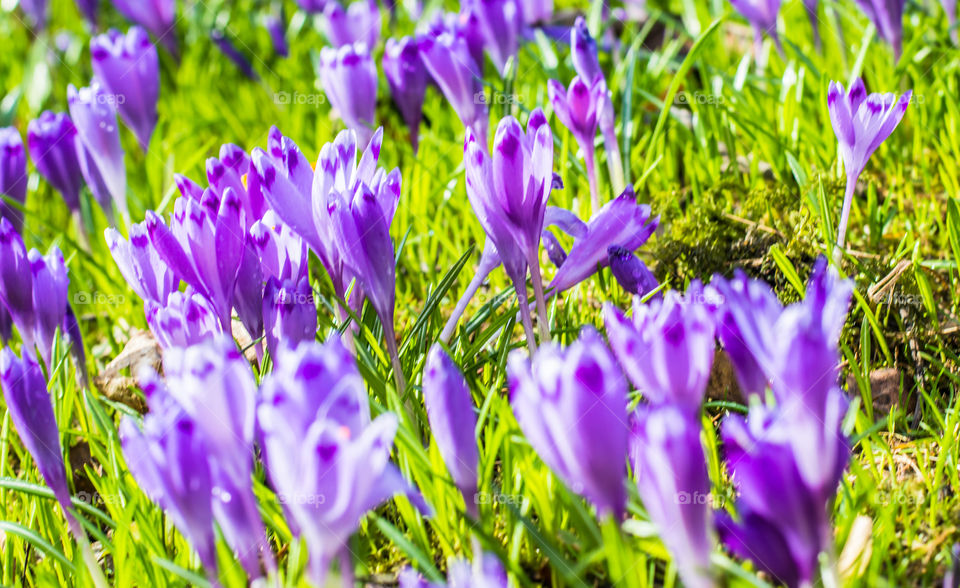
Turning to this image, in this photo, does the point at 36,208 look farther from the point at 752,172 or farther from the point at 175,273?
the point at 752,172

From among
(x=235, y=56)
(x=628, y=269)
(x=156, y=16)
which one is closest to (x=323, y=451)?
(x=628, y=269)

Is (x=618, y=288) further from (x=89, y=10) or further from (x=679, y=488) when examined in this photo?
(x=89, y=10)

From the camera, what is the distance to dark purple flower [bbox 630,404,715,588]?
3.14 feet

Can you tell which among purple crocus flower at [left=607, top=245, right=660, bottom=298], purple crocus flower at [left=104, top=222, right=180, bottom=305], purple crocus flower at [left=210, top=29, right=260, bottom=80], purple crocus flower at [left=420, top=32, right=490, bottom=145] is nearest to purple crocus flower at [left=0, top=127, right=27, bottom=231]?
purple crocus flower at [left=104, top=222, right=180, bottom=305]

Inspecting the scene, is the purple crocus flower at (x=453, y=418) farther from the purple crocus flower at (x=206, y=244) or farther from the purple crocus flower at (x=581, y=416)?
the purple crocus flower at (x=206, y=244)

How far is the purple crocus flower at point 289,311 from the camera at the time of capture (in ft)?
4.94

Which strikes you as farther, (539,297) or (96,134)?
(96,134)

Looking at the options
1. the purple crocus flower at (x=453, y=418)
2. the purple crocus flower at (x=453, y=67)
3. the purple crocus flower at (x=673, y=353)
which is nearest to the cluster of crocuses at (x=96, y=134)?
the purple crocus flower at (x=453, y=67)

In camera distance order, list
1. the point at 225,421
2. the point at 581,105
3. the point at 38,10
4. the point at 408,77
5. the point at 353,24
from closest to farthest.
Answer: the point at 225,421, the point at 581,105, the point at 408,77, the point at 353,24, the point at 38,10

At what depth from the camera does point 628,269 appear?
1646 millimetres

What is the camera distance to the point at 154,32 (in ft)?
13.5

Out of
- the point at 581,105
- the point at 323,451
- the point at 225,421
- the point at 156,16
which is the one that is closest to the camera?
the point at 323,451

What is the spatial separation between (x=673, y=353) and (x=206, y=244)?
828 mm

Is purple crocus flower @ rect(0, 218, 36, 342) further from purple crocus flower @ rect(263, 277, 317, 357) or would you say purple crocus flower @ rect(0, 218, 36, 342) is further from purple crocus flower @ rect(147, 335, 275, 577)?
purple crocus flower @ rect(147, 335, 275, 577)
